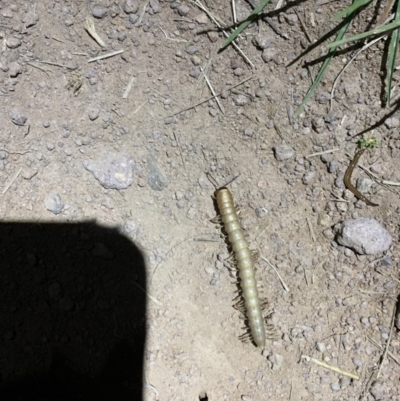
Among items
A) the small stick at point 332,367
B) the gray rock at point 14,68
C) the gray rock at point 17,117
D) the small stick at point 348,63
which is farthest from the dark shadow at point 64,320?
the small stick at point 348,63

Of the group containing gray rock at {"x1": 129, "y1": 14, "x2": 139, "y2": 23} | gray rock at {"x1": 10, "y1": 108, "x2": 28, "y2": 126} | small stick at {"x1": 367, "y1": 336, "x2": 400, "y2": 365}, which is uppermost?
gray rock at {"x1": 129, "y1": 14, "x2": 139, "y2": 23}

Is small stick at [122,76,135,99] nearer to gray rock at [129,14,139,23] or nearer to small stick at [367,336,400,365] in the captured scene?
gray rock at [129,14,139,23]

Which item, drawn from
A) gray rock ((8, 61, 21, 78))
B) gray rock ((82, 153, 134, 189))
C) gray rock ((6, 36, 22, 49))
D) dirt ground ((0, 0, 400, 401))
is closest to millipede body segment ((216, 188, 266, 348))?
dirt ground ((0, 0, 400, 401))

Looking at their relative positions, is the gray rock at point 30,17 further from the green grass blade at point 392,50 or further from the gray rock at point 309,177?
the green grass blade at point 392,50

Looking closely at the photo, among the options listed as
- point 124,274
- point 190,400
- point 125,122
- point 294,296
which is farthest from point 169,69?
point 190,400

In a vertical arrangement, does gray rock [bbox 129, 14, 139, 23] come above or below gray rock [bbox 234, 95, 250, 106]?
above

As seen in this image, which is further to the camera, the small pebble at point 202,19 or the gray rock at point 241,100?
the gray rock at point 241,100

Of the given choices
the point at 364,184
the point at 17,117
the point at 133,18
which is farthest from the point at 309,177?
the point at 17,117

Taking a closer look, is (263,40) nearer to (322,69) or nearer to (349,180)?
(322,69)
